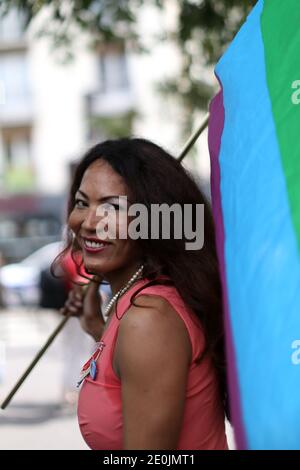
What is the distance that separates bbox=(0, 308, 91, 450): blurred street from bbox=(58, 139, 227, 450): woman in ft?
12.2

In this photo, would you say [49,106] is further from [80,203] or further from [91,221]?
[91,221]

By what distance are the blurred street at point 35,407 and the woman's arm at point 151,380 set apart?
154 inches

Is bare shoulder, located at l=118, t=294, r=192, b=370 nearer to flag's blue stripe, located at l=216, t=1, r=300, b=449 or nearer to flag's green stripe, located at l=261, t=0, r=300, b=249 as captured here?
flag's blue stripe, located at l=216, t=1, r=300, b=449

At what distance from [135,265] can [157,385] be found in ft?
1.37

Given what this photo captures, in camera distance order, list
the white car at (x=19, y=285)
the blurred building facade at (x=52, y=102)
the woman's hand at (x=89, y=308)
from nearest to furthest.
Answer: the woman's hand at (x=89, y=308)
the white car at (x=19, y=285)
the blurred building facade at (x=52, y=102)

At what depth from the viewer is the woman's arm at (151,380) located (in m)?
1.89

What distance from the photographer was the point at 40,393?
8336mm

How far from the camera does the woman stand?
1.90 meters

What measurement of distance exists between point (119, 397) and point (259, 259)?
1.53ft

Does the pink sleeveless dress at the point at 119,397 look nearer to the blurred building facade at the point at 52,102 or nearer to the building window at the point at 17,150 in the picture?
the blurred building facade at the point at 52,102

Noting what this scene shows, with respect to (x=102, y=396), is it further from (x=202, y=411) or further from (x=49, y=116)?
(x=49, y=116)

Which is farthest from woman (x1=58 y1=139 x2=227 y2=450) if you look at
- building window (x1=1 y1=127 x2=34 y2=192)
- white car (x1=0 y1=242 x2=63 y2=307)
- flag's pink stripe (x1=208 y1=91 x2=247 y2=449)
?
building window (x1=1 y1=127 x2=34 y2=192)

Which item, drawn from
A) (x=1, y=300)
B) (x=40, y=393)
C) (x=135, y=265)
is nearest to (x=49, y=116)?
(x=1, y=300)

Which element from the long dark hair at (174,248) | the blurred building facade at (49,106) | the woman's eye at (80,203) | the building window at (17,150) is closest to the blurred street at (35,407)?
the woman's eye at (80,203)
